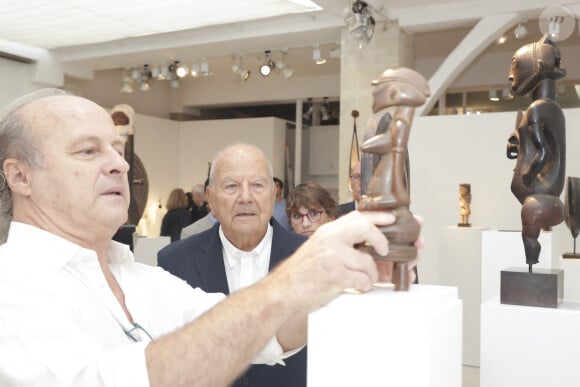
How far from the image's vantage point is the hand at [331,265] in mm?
1261

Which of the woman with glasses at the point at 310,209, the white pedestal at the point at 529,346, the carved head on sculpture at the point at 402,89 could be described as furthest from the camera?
the woman with glasses at the point at 310,209

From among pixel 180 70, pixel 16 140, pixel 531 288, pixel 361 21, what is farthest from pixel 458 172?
pixel 16 140

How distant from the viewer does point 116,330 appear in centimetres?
156

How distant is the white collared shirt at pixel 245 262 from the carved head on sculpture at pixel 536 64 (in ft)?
6.76

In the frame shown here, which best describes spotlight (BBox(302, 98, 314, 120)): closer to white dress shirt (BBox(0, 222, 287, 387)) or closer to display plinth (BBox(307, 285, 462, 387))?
white dress shirt (BBox(0, 222, 287, 387))

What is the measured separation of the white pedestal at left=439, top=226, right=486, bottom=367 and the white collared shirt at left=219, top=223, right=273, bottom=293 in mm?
3919

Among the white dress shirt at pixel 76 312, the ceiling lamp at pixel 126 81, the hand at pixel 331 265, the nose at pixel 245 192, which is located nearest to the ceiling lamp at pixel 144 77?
the ceiling lamp at pixel 126 81

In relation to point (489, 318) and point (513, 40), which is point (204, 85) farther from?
point (489, 318)

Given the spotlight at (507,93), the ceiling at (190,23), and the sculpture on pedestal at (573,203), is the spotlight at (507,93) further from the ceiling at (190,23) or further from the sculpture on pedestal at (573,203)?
the sculpture on pedestal at (573,203)

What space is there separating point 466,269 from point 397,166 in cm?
507

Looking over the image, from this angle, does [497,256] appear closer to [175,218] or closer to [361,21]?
[361,21]

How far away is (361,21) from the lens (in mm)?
7051

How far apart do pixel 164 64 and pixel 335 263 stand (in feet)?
30.8

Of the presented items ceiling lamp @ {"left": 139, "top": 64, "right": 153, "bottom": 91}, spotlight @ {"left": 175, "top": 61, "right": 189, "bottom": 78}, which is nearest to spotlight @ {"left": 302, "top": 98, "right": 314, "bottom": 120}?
spotlight @ {"left": 175, "top": 61, "right": 189, "bottom": 78}
